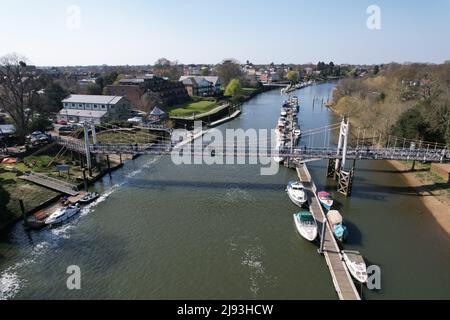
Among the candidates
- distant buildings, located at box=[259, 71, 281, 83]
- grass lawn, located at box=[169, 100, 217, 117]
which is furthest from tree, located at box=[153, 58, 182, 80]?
distant buildings, located at box=[259, 71, 281, 83]

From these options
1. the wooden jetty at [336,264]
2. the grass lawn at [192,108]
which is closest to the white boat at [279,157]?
the wooden jetty at [336,264]

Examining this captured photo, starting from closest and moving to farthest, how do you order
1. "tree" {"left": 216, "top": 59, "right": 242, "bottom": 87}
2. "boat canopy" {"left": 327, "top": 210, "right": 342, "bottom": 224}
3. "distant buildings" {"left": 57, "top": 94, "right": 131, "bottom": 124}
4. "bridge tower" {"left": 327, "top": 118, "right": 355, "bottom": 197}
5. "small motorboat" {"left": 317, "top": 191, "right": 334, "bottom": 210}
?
1. "boat canopy" {"left": 327, "top": 210, "right": 342, "bottom": 224}
2. "small motorboat" {"left": 317, "top": 191, "right": 334, "bottom": 210}
3. "bridge tower" {"left": 327, "top": 118, "right": 355, "bottom": 197}
4. "distant buildings" {"left": 57, "top": 94, "right": 131, "bottom": 124}
5. "tree" {"left": 216, "top": 59, "right": 242, "bottom": 87}

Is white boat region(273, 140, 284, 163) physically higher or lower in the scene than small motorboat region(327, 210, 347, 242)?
higher

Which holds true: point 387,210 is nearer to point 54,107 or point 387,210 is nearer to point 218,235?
point 218,235

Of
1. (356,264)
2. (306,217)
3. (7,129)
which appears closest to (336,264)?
(356,264)

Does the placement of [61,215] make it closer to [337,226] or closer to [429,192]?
[337,226]

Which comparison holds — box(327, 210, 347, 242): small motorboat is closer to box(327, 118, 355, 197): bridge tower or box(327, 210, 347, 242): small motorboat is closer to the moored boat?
box(327, 118, 355, 197): bridge tower
